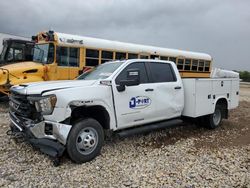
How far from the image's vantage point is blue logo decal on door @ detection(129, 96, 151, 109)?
5.70 meters

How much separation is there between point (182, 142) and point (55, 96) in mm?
3360

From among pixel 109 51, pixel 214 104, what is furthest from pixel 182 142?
pixel 109 51

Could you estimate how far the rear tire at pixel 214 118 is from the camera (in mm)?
7848

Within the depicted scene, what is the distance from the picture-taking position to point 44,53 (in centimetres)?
1097

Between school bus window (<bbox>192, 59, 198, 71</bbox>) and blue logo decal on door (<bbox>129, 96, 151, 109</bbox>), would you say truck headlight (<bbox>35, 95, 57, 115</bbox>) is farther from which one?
school bus window (<bbox>192, 59, 198, 71</bbox>)

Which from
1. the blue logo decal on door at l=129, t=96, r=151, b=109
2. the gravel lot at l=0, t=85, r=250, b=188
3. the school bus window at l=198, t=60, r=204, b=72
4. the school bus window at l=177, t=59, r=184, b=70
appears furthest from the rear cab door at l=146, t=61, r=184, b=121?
the school bus window at l=198, t=60, r=204, b=72

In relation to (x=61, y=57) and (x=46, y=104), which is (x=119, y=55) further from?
(x=46, y=104)

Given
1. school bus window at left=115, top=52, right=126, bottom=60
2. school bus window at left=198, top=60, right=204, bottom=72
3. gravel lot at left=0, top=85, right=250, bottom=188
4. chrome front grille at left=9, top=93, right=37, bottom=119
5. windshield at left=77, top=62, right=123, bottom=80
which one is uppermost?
school bus window at left=115, top=52, right=126, bottom=60

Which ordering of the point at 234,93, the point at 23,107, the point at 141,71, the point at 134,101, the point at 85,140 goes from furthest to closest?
the point at 234,93 < the point at 141,71 < the point at 134,101 < the point at 23,107 < the point at 85,140

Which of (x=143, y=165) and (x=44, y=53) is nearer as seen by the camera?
(x=143, y=165)

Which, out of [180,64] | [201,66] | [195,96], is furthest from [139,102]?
[201,66]

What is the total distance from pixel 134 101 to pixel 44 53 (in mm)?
6476

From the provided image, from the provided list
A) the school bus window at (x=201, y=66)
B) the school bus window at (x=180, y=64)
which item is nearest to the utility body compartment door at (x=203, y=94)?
the school bus window at (x=180, y=64)

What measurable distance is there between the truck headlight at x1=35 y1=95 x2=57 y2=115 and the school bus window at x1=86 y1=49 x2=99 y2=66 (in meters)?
6.99
